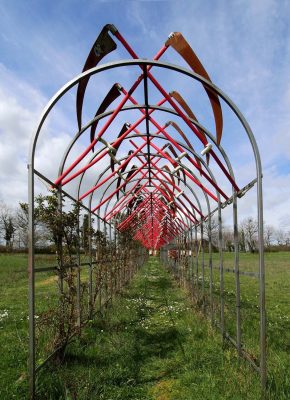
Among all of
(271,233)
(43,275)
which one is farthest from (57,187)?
(271,233)

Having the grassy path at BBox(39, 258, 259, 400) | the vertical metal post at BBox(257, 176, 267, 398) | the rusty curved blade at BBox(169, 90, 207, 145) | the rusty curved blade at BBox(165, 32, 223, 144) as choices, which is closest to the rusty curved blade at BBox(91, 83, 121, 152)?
the rusty curved blade at BBox(169, 90, 207, 145)

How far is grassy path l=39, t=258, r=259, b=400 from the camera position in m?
3.62

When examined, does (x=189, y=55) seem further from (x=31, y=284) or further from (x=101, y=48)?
(x=31, y=284)

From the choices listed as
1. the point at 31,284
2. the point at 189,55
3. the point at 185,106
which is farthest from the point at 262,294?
the point at 185,106

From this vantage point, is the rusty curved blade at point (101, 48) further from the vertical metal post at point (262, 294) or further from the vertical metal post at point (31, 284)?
the vertical metal post at point (262, 294)

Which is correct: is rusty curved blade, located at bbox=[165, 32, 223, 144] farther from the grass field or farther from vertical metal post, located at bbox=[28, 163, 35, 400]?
the grass field

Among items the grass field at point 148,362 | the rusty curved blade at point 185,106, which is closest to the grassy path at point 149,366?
the grass field at point 148,362

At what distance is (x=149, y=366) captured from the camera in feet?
14.9

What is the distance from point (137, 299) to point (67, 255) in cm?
531

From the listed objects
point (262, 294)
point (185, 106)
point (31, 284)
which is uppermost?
point (185, 106)

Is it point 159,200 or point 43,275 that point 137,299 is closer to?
point 159,200

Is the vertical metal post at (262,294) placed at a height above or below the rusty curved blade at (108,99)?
below

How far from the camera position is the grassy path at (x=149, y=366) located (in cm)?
362

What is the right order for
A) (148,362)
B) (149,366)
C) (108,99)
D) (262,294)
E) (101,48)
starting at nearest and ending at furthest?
(262,294) → (101,48) → (149,366) → (148,362) → (108,99)
